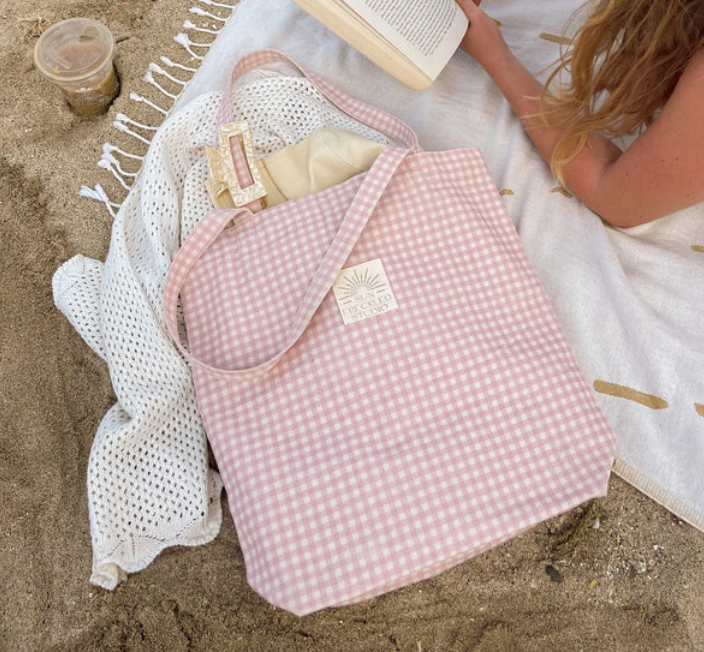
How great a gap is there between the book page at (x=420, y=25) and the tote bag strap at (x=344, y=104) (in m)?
0.09

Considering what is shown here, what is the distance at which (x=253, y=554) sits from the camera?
29.5 inches

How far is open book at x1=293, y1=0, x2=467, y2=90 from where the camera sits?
3.02 ft

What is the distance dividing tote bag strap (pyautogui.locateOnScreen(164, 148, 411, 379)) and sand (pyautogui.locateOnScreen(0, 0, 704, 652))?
27cm

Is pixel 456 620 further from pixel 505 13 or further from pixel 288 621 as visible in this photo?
pixel 505 13

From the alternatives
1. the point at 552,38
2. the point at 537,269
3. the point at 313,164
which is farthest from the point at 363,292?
the point at 552,38

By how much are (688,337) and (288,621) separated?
27.5 inches

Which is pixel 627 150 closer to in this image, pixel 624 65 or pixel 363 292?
pixel 624 65

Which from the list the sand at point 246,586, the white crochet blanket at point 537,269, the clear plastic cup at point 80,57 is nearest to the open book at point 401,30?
the white crochet blanket at point 537,269

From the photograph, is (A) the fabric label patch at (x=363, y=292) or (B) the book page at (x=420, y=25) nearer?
(A) the fabric label patch at (x=363, y=292)

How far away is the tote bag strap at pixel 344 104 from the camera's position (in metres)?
1.00

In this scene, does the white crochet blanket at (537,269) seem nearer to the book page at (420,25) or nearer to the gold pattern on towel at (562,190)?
the gold pattern on towel at (562,190)

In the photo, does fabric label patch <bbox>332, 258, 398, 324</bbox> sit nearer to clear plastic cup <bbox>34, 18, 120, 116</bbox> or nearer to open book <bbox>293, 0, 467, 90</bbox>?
open book <bbox>293, 0, 467, 90</bbox>

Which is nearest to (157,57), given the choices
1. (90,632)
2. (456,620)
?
(90,632)

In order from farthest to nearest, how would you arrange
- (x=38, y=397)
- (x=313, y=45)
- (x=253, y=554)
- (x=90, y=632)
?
(x=313, y=45)
(x=38, y=397)
(x=90, y=632)
(x=253, y=554)
